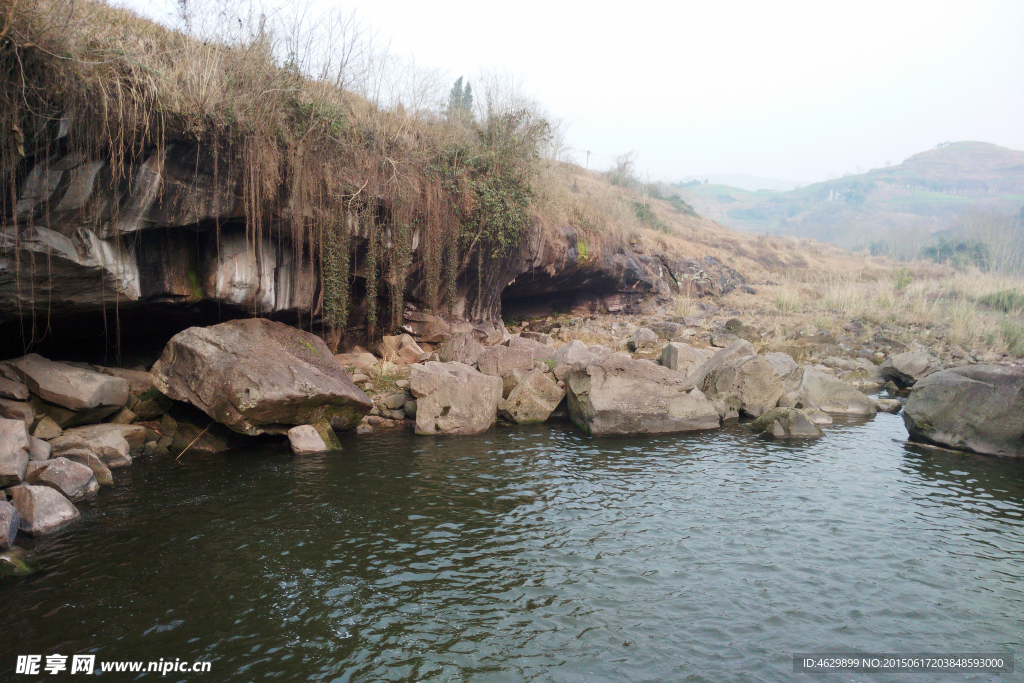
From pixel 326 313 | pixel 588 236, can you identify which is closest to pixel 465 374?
pixel 326 313

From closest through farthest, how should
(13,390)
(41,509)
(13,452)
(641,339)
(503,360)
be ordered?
(41,509)
(13,452)
(13,390)
(503,360)
(641,339)

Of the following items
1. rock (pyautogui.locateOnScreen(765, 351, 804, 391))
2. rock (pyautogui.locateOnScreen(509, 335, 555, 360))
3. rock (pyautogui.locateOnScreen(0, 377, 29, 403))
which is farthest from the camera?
rock (pyautogui.locateOnScreen(765, 351, 804, 391))

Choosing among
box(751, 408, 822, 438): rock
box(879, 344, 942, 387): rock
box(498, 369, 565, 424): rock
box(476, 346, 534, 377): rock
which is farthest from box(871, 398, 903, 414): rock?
box(476, 346, 534, 377): rock

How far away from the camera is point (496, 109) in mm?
17688

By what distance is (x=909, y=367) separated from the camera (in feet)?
58.0

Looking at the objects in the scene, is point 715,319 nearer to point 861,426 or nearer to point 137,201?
point 861,426

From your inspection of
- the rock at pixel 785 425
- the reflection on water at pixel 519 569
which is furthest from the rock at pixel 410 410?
the rock at pixel 785 425

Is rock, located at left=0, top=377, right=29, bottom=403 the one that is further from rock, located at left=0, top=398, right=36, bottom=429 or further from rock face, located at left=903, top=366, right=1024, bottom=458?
rock face, located at left=903, top=366, right=1024, bottom=458

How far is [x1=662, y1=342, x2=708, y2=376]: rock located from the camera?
52.4ft

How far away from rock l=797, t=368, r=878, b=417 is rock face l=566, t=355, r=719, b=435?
392cm

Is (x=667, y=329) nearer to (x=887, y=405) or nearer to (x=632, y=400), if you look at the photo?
(x=887, y=405)

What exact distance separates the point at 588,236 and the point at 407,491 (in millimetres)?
16164

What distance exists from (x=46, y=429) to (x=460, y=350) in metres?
8.54

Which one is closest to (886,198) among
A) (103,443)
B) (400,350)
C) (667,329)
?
(667,329)
